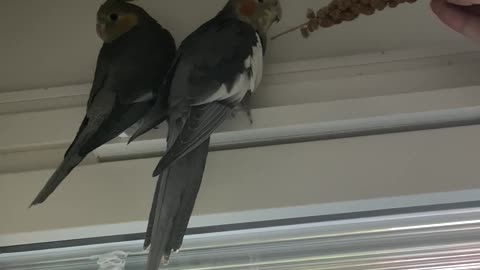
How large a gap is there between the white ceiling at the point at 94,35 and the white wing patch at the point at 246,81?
0.44ft

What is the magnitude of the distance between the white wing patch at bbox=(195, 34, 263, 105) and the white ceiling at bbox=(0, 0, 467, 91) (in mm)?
134

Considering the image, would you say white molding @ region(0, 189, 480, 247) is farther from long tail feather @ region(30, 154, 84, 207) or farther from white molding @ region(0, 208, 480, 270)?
long tail feather @ region(30, 154, 84, 207)

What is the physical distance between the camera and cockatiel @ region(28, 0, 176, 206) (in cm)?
84

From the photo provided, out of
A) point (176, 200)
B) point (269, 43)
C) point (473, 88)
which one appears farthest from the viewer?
point (269, 43)

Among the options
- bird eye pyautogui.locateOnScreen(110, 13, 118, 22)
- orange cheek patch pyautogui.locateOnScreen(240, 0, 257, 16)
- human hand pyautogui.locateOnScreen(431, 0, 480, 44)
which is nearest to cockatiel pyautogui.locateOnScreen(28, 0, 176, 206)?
bird eye pyautogui.locateOnScreen(110, 13, 118, 22)

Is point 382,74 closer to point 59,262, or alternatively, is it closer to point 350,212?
point 350,212

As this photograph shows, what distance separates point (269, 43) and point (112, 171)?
310mm

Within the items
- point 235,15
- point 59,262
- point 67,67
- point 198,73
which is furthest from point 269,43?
point 59,262

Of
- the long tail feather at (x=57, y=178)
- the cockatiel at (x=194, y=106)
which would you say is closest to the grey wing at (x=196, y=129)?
the cockatiel at (x=194, y=106)

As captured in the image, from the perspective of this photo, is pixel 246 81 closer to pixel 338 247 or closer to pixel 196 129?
pixel 196 129

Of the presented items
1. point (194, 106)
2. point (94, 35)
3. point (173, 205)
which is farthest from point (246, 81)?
point (94, 35)

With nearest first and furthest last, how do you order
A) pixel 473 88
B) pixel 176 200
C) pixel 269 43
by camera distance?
pixel 176 200 → pixel 473 88 → pixel 269 43

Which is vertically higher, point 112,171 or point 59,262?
point 112,171

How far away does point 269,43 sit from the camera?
3.45 ft
